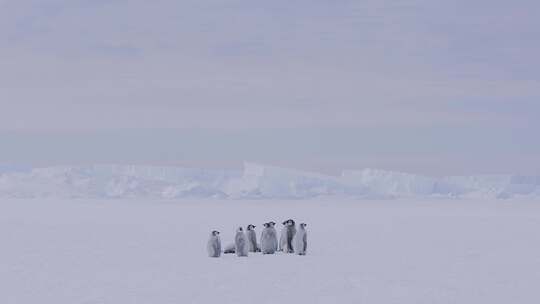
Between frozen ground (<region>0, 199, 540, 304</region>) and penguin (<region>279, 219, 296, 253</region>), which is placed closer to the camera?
frozen ground (<region>0, 199, 540, 304</region>)

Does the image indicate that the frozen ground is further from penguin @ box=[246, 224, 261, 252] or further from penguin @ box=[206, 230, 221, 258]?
penguin @ box=[246, 224, 261, 252]

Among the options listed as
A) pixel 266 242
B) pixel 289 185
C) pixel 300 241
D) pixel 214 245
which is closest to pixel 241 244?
pixel 214 245

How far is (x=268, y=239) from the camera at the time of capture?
1227 cm

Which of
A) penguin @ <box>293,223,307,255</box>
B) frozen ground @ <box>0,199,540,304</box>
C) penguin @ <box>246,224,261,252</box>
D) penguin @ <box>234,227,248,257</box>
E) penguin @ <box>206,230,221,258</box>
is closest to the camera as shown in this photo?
frozen ground @ <box>0,199,540,304</box>

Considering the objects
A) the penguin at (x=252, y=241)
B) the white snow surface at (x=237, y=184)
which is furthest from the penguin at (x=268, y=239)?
the white snow surface at (x=237, y=184)

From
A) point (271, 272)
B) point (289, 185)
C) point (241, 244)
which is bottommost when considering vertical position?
point (271, 272)

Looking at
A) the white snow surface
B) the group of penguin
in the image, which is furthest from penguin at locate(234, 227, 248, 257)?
the white snow surface

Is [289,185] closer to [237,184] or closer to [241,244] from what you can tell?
[237,184]

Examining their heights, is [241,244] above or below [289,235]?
below

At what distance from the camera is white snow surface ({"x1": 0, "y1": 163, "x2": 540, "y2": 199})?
212 feet

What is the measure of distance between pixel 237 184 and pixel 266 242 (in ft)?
197

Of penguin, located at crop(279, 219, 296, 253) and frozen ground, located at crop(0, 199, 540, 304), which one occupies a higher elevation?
penguin, located at crop(279, 219, 296, 253)

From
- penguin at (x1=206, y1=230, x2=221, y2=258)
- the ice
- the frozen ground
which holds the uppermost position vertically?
the ice

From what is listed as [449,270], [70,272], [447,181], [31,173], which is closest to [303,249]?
[449,270]
